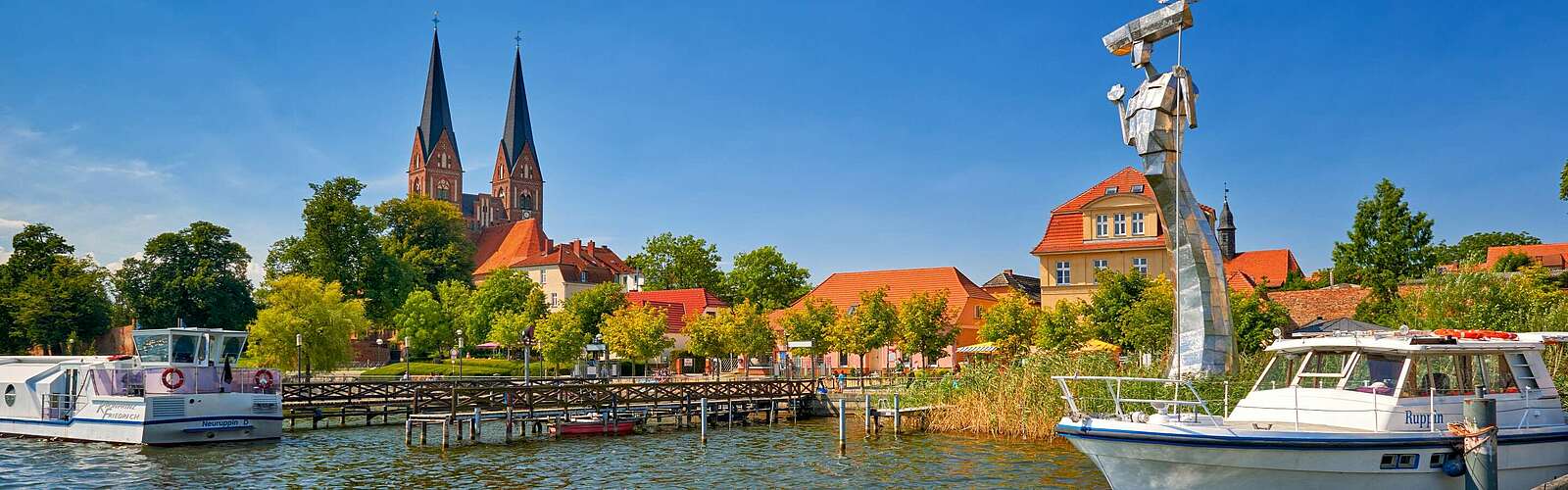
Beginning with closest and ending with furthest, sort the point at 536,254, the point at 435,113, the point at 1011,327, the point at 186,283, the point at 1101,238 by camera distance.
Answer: the point at 1011,327 < the point at 1101,238 < the point at 186,283 < the point at 536,254 < the point at 435,113

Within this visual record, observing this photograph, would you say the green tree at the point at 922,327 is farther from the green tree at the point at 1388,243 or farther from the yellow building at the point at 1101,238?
the green tree at the point at 1388,243

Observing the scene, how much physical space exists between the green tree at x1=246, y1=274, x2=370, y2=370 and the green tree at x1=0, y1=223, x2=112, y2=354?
55.9ft

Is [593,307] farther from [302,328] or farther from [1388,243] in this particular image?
[1388,243]

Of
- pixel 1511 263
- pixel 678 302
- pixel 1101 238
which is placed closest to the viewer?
pixel 1101 238

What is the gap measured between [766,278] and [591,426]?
53865 millimetres

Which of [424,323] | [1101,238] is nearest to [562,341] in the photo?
[424,323]

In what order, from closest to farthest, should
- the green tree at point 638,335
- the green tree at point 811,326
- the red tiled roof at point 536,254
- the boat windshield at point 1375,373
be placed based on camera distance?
the boat windshield at point 1375,373 < the green tree at point 811,326 < the green tree at point 638,335 < the red tiled roof at point 536,254

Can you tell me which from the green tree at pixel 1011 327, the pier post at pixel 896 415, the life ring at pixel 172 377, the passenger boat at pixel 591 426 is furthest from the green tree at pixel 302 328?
the pier post at pixel 896 415

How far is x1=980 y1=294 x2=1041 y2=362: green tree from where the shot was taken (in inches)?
1855

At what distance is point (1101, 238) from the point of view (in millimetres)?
53062

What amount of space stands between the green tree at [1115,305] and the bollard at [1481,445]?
2675 cm

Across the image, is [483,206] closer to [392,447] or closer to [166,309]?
[166,309]

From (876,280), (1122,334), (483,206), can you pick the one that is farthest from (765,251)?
(483,206)

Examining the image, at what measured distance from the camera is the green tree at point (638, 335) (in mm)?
56375
